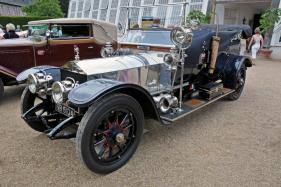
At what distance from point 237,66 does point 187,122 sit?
1655 millimetres

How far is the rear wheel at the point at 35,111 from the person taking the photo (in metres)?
3.53

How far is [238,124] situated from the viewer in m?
4.43

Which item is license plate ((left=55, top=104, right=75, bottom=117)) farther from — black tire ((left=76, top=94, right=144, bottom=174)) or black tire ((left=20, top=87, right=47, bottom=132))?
black tire ((left=20, top=87, right=47, bottom=132))

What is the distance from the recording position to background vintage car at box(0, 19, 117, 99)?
581 cm

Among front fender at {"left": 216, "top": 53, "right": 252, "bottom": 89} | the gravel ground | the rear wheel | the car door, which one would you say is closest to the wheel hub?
Answer: the gravel ground

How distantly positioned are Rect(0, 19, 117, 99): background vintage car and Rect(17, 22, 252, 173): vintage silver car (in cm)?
241

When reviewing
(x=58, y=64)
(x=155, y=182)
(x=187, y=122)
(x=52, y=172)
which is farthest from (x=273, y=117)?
(x=58, y=64)

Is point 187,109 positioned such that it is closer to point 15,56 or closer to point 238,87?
point 238,87

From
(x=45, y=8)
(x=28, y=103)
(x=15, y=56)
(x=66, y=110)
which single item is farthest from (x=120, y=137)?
(x=45, y=8)

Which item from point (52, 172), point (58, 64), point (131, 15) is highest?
point (131, 15)

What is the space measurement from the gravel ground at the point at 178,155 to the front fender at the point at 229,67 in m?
0.66

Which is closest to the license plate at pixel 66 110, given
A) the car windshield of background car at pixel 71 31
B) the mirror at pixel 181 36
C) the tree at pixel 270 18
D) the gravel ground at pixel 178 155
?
the gravel ground at pixel 178 155

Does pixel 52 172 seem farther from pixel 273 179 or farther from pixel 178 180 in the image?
pixel 273 179

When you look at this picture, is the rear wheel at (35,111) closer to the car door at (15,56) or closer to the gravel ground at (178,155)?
the gravel ground at (178,155)
